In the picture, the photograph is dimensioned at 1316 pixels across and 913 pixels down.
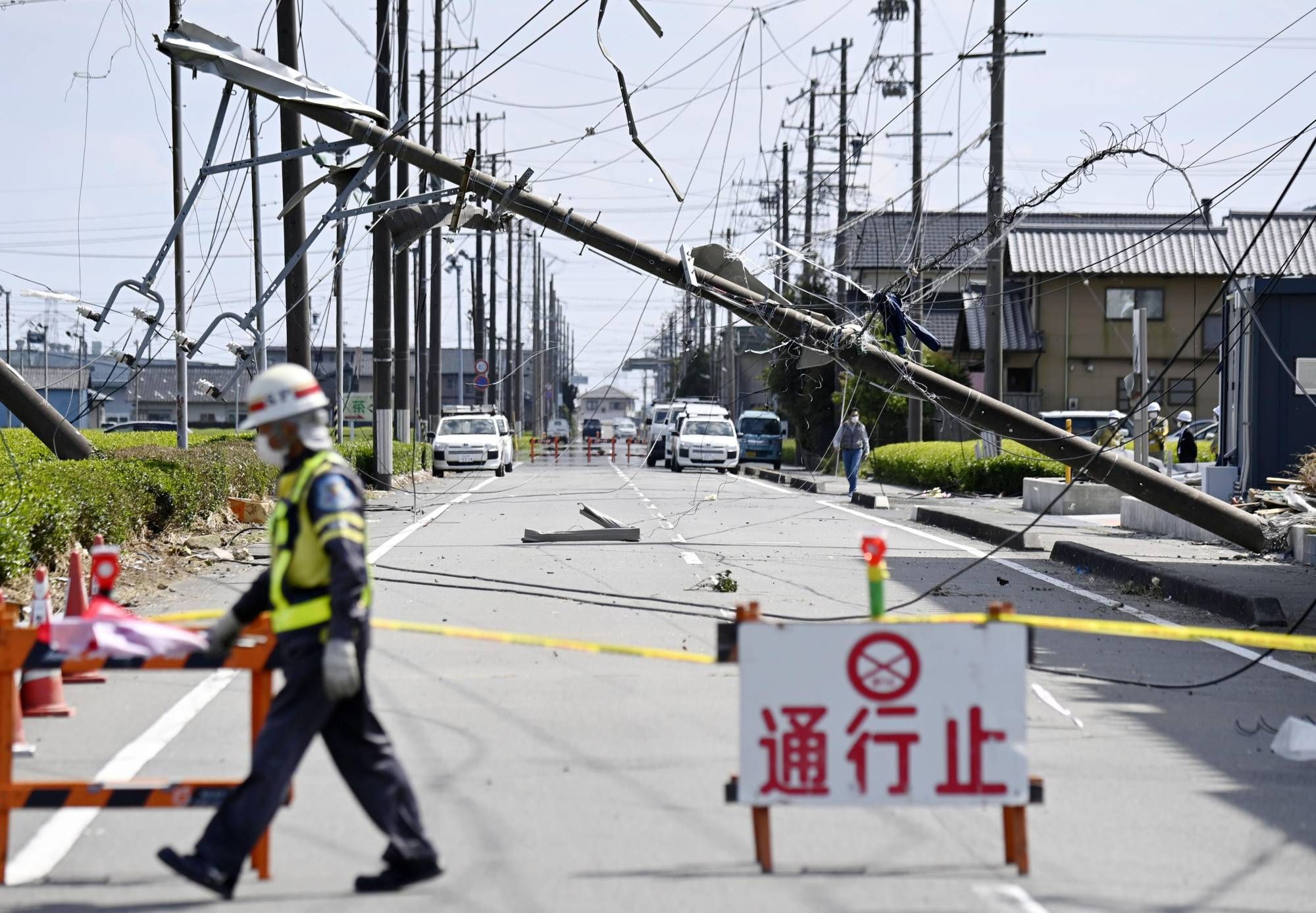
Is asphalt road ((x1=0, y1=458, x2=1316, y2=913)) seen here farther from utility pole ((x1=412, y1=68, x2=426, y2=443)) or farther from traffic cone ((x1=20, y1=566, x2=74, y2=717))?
utility pole ((x1=412, y1=68, x2=426, y2=443))

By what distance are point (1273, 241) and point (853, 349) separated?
105 ft

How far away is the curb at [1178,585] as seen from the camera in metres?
12.3

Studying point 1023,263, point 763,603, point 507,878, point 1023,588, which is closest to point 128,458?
point 763,603

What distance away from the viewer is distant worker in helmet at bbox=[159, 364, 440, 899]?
5.04 m

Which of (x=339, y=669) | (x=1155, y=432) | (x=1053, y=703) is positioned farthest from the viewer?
(x=1155, y=432)

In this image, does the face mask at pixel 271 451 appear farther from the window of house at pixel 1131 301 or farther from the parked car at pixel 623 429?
the parked car at pixel 623 429

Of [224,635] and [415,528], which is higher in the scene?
[224,635]

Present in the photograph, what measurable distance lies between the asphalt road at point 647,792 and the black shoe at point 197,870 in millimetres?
164

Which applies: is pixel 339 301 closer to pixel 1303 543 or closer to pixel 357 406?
pixel 357 406

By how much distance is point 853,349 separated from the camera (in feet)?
60.6

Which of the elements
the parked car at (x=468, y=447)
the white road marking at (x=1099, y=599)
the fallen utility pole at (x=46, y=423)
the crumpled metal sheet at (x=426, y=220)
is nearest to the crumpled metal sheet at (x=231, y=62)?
the crumpled metal sheet at (x=426, y=220)

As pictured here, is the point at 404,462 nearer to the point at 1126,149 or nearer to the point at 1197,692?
the point at 1126,149

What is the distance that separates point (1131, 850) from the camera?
591 cm

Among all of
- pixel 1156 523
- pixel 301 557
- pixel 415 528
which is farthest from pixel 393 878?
pixel 1156 523
